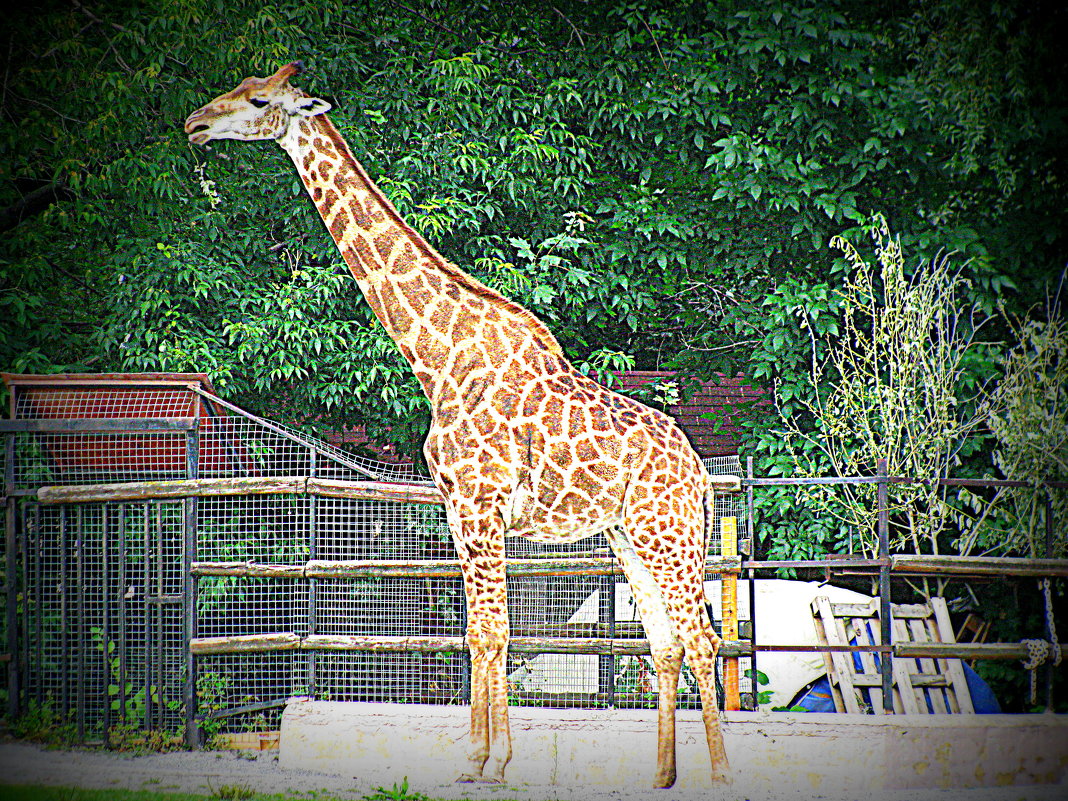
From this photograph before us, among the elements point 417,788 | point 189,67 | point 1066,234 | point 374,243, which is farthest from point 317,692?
point 1066,234

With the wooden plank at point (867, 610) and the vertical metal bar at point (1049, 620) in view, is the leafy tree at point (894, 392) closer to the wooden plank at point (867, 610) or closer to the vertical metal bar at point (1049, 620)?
the wooden plank at point (867, 610)

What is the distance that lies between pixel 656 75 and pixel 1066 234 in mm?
2246

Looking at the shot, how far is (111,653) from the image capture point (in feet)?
15.0

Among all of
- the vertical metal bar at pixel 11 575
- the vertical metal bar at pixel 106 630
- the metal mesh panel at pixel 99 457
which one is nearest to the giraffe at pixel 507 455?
the metal mesh panel at pixel 99 457

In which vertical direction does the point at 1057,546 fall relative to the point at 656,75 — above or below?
below

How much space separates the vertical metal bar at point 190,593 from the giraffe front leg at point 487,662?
127 centimetres

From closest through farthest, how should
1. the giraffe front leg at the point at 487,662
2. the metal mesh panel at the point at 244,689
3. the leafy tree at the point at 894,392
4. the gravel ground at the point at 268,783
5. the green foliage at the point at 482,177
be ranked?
the gravel ground at the point at 268,783 → the giraffe front leg at the point at 487,662 → the metal mesh panel at the point at 244,689 → the leafy tree at the point at 894,392 → the green foliage at the point at 482,177

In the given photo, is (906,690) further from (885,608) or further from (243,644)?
(243,644)

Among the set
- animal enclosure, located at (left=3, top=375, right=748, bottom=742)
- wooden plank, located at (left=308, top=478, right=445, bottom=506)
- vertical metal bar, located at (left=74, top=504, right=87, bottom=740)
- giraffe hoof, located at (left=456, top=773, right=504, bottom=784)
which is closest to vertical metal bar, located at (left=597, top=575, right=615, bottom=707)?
animal enclosure, located at (left=3, top=375, right=748, bottom=742)

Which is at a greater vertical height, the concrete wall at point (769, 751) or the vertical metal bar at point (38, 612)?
the vertical metal bar at point (38, 612)

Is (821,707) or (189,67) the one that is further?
(189,67)

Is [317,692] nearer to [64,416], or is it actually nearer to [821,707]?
[64,416]

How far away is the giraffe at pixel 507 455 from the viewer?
156 inches

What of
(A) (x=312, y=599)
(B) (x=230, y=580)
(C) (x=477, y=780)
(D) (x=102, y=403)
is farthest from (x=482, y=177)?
(C) (x=477, y=780)
